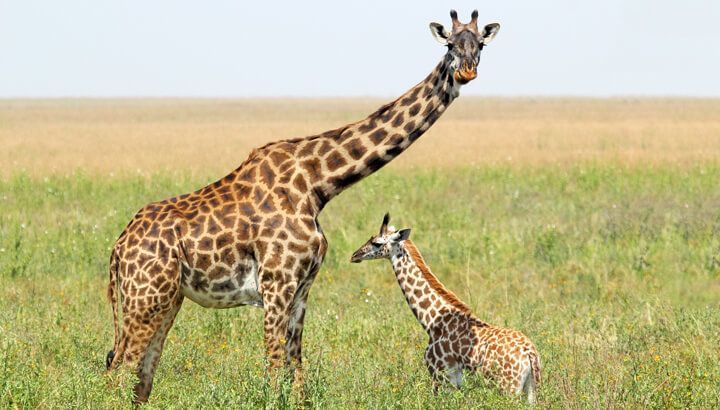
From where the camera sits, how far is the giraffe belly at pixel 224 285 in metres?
7.28

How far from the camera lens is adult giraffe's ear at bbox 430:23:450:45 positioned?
291 inches

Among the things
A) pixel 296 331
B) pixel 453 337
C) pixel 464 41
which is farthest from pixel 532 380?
pixel 464 41

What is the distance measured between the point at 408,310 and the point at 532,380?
452 centimetres

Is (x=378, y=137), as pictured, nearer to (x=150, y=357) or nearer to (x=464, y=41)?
(x=464, y=41)

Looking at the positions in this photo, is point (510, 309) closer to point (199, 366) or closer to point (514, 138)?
point (199, 366)

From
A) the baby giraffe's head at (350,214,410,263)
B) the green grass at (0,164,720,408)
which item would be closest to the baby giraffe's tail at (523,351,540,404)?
the green grass at (0,164,720,408)

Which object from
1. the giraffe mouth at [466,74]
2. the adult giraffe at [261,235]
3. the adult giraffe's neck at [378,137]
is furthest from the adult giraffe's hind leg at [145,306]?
the giraffe mouth at [466,74]

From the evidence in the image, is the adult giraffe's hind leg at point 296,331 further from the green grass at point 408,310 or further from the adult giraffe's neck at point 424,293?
the adult giraffe's neck at point 424,293

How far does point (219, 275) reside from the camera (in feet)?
23.8

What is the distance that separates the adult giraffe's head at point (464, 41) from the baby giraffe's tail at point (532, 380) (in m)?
2.18

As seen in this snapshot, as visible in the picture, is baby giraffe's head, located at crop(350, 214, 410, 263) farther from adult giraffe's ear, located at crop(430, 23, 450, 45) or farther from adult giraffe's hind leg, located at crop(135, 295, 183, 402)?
adult giraffe's hind leg, located at crop(135, 295, 183, 402)

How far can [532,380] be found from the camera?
7773 mm

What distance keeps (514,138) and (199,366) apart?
1405 inches

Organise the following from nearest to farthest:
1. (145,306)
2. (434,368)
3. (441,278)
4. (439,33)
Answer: (145,306)
(439,33)
(434,368)
(441,278)
